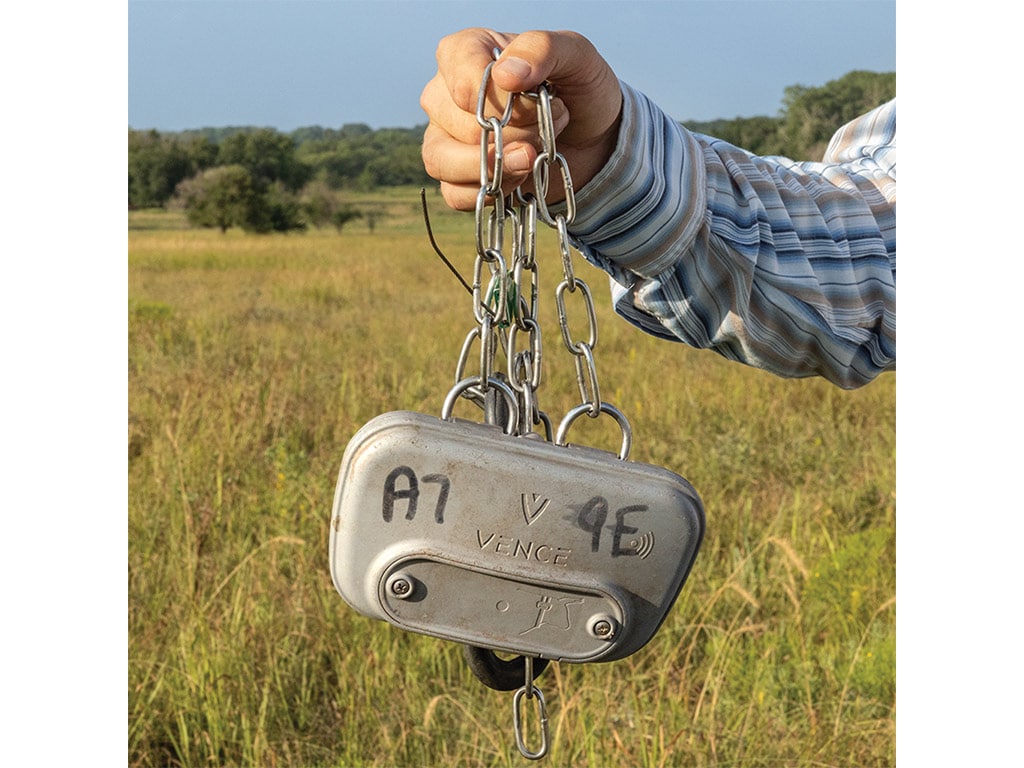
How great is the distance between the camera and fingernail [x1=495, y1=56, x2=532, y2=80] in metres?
0.99

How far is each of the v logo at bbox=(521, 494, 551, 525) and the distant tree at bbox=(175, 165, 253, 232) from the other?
15.3m

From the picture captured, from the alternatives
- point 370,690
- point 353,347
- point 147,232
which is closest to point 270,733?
point 370,690

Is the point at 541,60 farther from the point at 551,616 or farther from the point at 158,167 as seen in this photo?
the point at 158,167

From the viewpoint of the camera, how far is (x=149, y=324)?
549cm

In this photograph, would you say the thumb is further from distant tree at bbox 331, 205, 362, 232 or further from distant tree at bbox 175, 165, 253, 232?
distant tree at bbox 331, 205, 362, 232

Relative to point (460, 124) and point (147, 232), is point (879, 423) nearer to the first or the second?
point (460, 124)

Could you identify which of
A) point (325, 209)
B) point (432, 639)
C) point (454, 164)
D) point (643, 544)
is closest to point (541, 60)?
point (454, 164)

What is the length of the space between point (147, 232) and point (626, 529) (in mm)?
12774

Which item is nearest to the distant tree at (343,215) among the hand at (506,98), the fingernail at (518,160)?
the hand at (506,98)

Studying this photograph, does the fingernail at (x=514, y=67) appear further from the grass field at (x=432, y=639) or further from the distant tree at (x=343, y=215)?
the distant tree at (x=343, y=215)

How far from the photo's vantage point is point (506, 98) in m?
1.05

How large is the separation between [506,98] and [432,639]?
5.75ft

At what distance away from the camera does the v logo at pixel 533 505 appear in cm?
93

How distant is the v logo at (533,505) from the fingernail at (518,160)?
0.34 m
